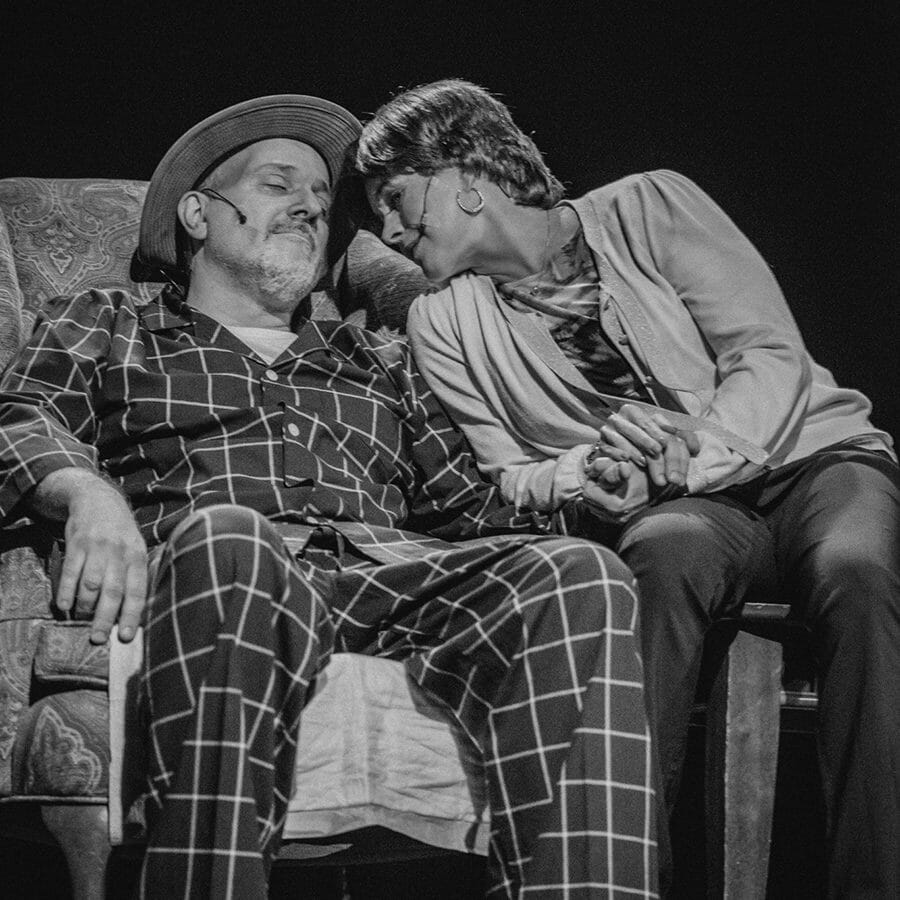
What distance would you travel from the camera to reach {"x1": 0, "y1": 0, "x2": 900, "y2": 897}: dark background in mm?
2398

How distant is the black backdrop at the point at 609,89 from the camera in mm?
2398

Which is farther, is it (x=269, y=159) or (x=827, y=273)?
(x=827, y=273)

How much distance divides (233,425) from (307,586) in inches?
19.1

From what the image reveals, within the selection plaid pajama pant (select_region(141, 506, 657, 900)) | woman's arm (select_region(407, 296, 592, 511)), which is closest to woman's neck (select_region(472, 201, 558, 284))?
woman's arm (select_region(407, 296, 592, 511))

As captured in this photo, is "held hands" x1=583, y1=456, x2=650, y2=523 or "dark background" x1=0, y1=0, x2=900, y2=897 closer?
"held hands" x1=583, y1=456, x2=650, y2=523

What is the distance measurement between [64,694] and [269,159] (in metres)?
1.02

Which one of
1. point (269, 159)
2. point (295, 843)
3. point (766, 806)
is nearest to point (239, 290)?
point (269, 159)

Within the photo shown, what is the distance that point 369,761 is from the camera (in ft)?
4.50

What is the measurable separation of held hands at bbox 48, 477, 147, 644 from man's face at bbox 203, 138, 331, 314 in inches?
27.5

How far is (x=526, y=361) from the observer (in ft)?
6.32

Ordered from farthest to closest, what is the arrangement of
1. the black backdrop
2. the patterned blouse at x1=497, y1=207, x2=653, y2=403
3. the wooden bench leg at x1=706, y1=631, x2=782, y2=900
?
the black backdrop → the patterned blouse at x1=497, y1=207, x2=653, y2=403 → the wooden bench leg at x1=706, y1=631, x2=782, y2=900

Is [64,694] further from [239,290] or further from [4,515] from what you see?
[239,290]

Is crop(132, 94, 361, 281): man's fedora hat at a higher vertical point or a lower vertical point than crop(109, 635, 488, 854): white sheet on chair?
higher

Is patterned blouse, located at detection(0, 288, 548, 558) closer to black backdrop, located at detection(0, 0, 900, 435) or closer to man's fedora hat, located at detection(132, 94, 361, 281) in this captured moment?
man's fedora hat, located at detection(132, 94, 361, 281)
